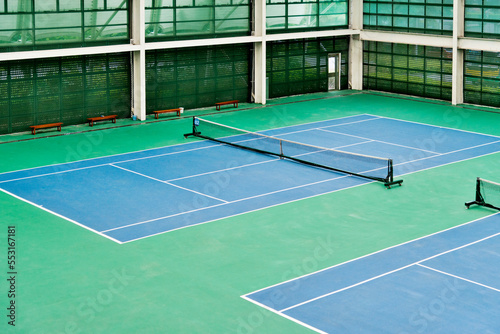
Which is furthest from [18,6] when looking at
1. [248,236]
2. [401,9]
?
[401,9]

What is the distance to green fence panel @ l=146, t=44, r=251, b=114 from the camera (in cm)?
4266

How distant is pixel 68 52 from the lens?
125ft

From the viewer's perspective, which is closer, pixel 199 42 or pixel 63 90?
pixel 63 90

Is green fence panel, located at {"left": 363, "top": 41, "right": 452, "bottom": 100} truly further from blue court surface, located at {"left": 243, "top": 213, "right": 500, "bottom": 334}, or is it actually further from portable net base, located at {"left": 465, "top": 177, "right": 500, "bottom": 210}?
blue court surface, located at {"left": 243, "top": 213, "right": 500, "bottom": 334}

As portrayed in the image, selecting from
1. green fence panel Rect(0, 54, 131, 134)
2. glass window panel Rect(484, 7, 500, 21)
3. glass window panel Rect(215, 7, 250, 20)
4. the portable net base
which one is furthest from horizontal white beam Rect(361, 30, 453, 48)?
the portable net base

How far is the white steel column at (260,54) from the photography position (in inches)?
1773

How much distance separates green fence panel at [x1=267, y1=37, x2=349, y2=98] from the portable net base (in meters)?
22.0

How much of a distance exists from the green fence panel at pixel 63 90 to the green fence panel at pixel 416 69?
16827mm

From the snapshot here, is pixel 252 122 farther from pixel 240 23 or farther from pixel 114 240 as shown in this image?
pixel 114 240

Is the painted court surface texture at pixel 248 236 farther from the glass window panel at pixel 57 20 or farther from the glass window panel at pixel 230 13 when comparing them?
the glass window panel at pixel 230 13

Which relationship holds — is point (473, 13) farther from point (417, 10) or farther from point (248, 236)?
point (248, 236)

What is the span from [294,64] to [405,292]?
3012 centimetres

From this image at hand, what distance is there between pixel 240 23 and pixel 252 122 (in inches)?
277

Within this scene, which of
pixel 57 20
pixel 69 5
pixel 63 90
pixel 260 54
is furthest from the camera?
pixel 260 54
